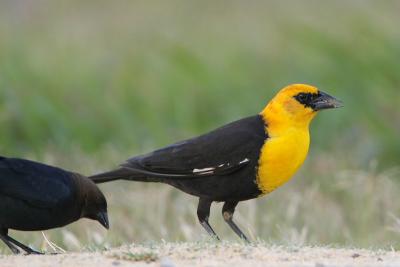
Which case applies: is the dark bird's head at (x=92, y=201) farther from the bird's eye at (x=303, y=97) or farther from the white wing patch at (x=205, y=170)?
the bird's eye at (x=303, y=97)

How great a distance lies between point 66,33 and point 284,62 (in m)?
3.34

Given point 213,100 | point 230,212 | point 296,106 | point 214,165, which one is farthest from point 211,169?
point 213,100

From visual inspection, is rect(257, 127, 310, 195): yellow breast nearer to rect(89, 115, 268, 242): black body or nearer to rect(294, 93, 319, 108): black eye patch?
rect(89, 115, 268, 242): black body

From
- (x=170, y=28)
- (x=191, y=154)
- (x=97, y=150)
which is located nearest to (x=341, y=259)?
(x=191, y=154)

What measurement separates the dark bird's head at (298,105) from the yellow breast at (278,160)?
0.73ft

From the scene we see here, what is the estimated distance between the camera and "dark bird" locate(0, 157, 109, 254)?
6938 mm

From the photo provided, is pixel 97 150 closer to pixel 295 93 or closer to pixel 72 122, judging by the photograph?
pixel 72 122

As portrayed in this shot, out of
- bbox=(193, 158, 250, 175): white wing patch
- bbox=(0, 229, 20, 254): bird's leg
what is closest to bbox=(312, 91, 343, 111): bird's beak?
bbox=(193, 158, 250, 175): white wing patch

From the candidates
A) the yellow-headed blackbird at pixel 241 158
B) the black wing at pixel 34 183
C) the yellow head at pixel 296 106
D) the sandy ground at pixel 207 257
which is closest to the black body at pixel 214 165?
the yellow-headed blackbird at pixel 241 158

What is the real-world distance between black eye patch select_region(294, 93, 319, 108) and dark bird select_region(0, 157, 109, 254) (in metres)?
1.59

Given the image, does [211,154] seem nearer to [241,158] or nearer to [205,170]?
[205,170]

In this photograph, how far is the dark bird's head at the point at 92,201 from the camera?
7312mm

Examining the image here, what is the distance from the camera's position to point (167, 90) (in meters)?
11.8

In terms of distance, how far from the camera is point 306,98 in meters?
7.82
